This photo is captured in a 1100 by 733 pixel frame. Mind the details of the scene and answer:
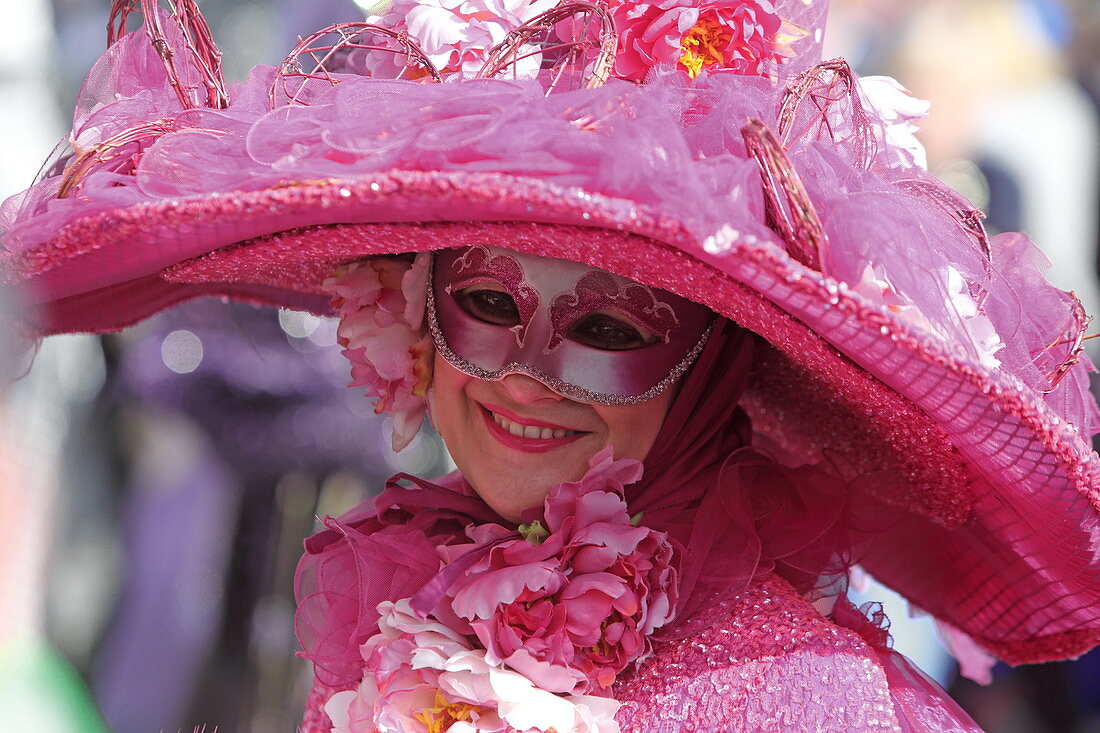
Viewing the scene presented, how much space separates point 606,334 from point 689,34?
0.38 meters

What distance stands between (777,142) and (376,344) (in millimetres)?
753

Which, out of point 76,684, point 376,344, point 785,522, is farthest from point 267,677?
point 785,522

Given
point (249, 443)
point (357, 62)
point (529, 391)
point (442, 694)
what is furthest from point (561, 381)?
point (249, 443)

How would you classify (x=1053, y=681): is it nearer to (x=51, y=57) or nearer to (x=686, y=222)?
(x=686, y=222)

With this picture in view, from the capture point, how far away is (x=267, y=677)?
2787 mm

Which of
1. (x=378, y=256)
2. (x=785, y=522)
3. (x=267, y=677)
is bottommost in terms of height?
(x=267, y=677)

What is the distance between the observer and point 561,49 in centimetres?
131

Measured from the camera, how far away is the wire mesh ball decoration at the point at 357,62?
1248mm

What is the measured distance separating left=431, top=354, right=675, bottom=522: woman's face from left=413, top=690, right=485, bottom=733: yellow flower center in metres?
0.27

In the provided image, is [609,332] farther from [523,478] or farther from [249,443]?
[249,443]

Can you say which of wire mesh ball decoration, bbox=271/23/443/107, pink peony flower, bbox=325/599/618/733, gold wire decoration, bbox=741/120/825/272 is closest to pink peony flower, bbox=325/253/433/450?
wire mesh ball decoration, bbox=271/23/443/107

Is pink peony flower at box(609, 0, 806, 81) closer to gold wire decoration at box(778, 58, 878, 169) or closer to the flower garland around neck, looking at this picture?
gold wire decoration at box(778, 58, 878, 169)

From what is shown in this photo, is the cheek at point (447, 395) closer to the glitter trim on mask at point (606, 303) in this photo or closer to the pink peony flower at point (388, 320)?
the pink peony flower at point (388, 320)

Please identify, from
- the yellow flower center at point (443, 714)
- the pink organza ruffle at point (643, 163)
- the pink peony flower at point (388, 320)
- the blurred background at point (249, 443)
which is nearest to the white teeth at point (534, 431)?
the pink peony flower at point (388, 320)
